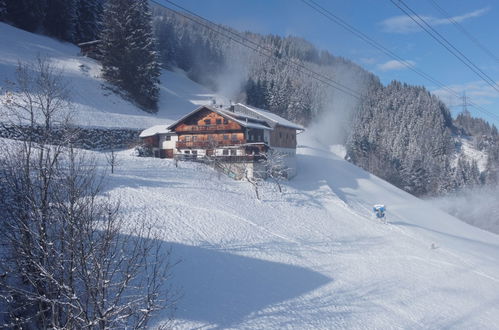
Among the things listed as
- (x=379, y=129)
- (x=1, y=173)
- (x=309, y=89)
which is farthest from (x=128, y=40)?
(x=379, y=129)

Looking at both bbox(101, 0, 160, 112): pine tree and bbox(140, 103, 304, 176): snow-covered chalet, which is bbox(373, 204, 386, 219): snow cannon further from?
bbox(101, 0, 160, 112): pine tree

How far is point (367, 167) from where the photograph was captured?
73250 mm

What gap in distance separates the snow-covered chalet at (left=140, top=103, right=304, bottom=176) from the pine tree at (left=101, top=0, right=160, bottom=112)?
12.2m

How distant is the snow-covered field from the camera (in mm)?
14836

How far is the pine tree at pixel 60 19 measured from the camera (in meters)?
58.3

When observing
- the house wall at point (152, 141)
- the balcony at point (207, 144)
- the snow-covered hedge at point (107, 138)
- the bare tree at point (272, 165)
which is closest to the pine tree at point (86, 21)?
the snow-covered hedge at point (107, 138)

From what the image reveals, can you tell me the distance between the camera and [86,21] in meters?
63.9

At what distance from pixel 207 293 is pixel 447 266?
1644 cm

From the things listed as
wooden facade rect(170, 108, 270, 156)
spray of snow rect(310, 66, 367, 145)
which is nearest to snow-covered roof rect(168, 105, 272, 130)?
wooden facade rect(170, 108, 270, 156)

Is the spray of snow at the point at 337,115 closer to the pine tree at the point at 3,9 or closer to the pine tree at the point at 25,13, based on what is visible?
the pine tree at the point at 25,13

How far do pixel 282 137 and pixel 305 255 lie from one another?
962 inches

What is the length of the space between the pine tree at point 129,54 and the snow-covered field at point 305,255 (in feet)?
47.2

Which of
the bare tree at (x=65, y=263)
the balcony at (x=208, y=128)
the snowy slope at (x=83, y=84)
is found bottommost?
the bare tree at (x=65, y=263)

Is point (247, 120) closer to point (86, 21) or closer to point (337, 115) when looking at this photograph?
point (86, 21)
